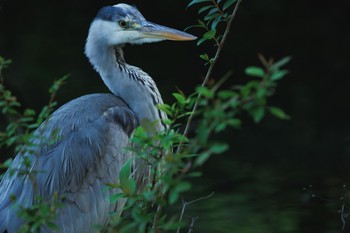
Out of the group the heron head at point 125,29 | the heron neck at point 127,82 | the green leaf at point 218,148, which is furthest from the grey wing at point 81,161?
the green leaf at point 218,148

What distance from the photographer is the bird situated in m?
3.87

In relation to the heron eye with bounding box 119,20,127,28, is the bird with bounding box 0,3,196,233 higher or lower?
lower

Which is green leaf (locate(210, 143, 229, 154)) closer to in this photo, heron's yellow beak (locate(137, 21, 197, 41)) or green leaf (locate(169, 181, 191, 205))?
green leaf (locate(169, 181, 191, 205))

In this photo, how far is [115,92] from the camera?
4.38m

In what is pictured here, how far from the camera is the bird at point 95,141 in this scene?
12.7 feet

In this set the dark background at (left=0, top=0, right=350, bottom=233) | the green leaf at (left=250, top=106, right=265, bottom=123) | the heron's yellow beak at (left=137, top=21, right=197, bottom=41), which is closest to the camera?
the green leaf at (left=250, top=106, right=265, bottom=123)

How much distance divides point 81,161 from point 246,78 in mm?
4656

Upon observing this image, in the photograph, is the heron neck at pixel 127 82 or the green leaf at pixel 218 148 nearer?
the green leaf at pixel 218 148

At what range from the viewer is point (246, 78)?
8438mm

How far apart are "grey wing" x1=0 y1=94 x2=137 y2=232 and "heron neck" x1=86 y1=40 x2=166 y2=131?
7.6 inches

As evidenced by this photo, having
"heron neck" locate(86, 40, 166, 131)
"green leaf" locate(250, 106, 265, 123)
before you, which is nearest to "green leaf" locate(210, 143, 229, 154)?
"green leaf" locate(250, 106, 265, 123)

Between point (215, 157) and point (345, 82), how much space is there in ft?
6.27

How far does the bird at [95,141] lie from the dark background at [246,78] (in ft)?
4.34

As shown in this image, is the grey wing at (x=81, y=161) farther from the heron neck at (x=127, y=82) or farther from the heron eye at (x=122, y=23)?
the heron eye at (x=122, y=23)
